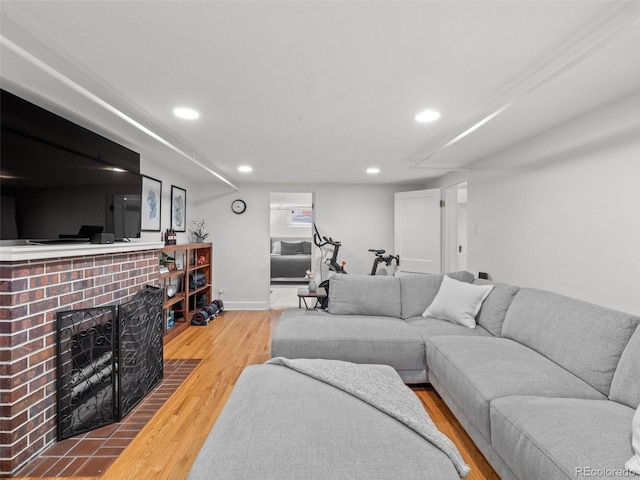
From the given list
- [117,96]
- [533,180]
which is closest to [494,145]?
[533,180]

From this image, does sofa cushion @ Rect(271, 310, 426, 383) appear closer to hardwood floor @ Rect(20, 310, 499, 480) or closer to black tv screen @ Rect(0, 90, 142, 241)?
hardwood floor @ Rect(20, 310, 499, 480)

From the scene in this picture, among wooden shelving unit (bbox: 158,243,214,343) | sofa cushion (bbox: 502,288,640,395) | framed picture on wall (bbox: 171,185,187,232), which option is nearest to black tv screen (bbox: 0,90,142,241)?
wooden shelving unit (bbox: 158,243,214,343)

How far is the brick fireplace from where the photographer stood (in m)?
1.60

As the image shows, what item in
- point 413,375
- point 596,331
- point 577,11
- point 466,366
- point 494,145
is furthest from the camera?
point 494,145

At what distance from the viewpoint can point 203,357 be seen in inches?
129

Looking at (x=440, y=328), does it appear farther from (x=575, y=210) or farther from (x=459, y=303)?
(x=575, y=210)

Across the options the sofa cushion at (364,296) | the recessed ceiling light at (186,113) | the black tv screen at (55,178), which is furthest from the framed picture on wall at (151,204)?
the sofa cushion at (364,296)

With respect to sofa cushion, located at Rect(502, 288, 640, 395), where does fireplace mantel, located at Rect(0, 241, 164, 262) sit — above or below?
above

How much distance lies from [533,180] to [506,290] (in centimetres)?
103

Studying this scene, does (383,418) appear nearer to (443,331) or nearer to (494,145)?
(443,331)

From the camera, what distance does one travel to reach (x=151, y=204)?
3.74 metres

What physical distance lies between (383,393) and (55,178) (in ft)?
7.79

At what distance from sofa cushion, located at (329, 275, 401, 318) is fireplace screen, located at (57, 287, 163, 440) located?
172 cm

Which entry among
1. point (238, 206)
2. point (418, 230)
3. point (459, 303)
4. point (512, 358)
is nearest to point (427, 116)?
point (459, 303)
